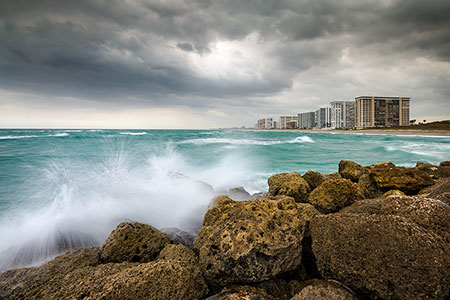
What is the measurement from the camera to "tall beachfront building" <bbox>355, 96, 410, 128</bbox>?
86.3m

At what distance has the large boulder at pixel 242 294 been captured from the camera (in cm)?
170

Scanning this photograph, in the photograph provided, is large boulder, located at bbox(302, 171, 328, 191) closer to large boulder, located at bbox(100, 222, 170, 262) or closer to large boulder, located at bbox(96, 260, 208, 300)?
large boulder, located at bbox(100, 222, 170, 262)

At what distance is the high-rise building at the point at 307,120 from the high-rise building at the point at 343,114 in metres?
21.7

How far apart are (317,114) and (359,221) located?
133833mm

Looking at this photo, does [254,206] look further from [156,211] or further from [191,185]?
[191,185]

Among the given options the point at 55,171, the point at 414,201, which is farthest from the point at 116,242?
the point at 55,171

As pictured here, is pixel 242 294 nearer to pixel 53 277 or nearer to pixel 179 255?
pixel 179 255

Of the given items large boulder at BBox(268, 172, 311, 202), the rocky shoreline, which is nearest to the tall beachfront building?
large boulder at BBox(268, 172, 311, 202)

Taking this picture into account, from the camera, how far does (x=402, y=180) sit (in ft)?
14.4

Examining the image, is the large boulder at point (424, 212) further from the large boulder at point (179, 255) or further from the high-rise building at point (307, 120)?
the high-rise building at point (307, 120)

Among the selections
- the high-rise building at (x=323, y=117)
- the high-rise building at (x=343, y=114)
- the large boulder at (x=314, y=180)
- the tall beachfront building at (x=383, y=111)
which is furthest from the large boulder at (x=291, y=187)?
the high-rise building at (x=323, y=117)

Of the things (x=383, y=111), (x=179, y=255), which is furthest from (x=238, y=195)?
(x=383, y=111)

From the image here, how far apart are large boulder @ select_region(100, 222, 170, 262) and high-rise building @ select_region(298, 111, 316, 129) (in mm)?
134735

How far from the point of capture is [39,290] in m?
2.15
